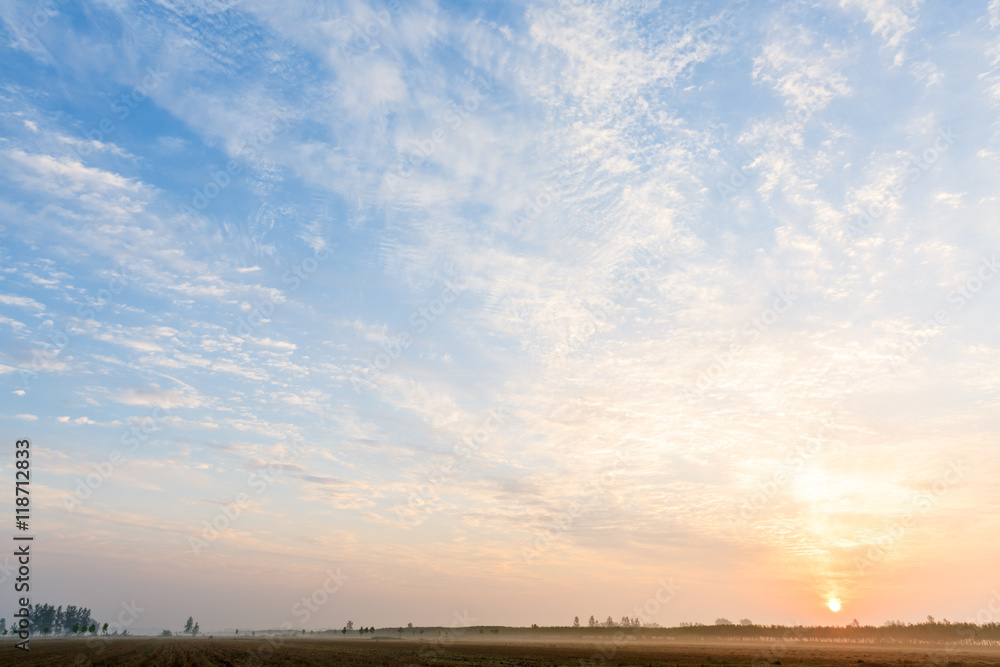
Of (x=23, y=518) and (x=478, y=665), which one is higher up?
(x=23, y=518)

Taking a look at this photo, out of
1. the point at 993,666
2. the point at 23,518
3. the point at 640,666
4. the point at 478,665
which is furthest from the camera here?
the point at 993,666

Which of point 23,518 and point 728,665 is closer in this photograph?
point 23,518

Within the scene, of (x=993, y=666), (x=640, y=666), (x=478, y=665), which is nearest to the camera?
(x=478, y=665)

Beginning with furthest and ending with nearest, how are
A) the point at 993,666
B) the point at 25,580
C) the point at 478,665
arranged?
the point at 993,666 → the point at 478,665 → the point at 25,580

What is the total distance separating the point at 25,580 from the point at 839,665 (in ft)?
280

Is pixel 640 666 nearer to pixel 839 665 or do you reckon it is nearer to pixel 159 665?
pixel 839 665

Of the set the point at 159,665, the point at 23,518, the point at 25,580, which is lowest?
the point at 159,665

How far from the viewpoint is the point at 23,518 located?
4644 cm

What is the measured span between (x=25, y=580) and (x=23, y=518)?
26.2 ft

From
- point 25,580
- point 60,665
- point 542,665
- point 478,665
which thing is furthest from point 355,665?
point 25,580

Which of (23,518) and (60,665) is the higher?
(23,518)

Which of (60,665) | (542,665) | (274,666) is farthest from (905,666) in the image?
(60,665)

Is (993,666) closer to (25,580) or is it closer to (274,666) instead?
(274,666)

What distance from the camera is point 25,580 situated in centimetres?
4984
